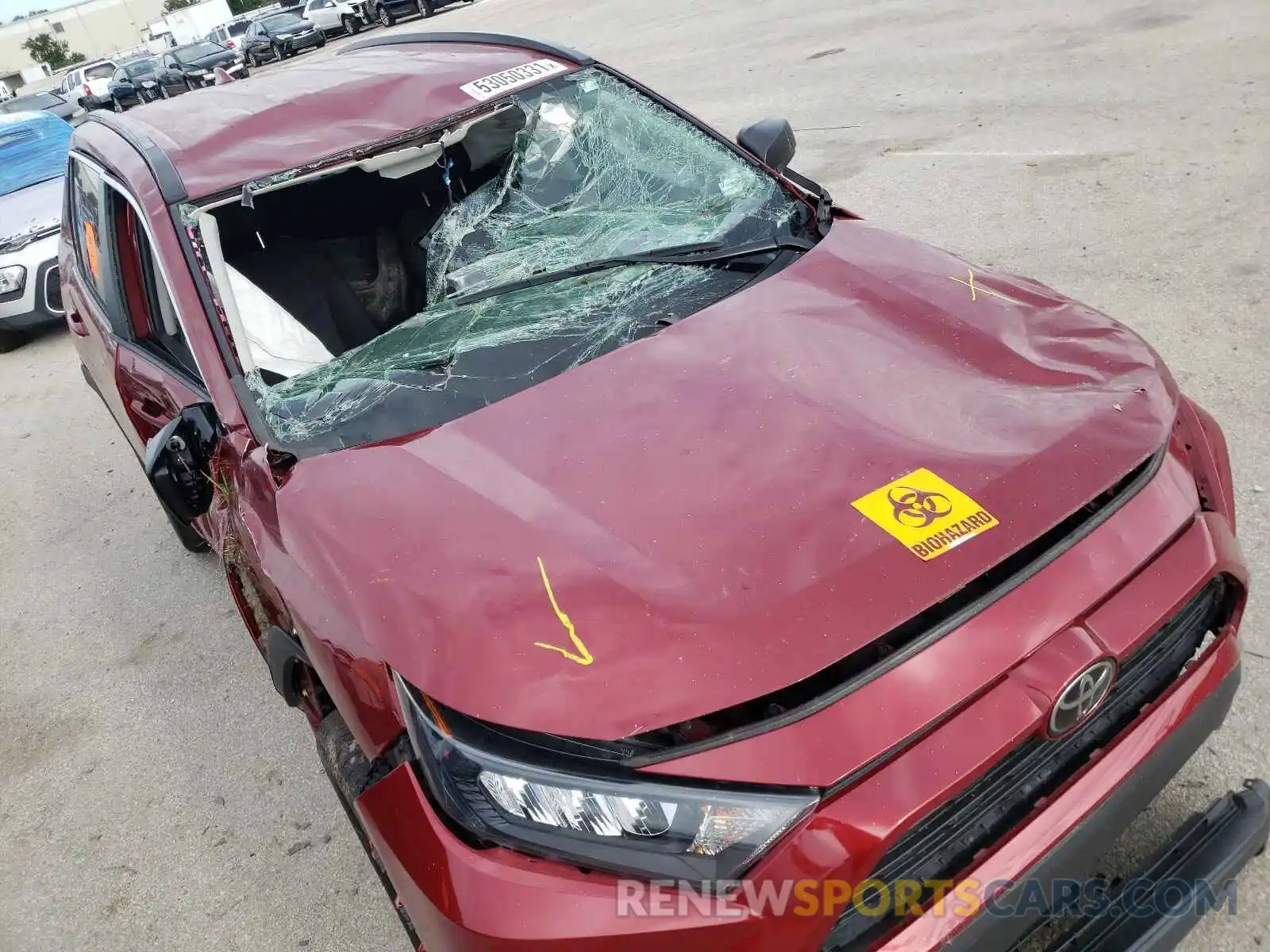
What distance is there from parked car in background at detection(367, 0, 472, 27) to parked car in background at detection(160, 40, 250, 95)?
4.07 m

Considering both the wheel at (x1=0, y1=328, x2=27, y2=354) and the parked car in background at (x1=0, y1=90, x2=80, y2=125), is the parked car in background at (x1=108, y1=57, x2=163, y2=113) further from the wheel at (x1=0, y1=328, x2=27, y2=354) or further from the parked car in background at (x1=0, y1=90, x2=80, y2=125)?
the wheel at (x1=0, y1=328, x2=27, y2=354)

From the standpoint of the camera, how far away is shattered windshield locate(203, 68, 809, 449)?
2.46 metres

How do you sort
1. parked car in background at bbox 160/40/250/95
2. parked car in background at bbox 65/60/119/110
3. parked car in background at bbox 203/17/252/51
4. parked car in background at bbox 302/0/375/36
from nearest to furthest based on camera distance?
parked car in background at bbox 65/60/119/110 < parked car in background at bbox 160/40/250/95 < parked car in background at bbox 302/0/375/36 < parked car in background at bbox 203/17/252/51

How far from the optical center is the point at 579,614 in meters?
1.69

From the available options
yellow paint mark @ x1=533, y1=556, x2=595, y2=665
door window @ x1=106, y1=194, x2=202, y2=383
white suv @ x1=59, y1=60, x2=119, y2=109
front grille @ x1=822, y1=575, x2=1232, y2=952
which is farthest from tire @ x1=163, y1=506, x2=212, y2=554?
white suv @ x1=59, y1=60, x2=119, y2=109

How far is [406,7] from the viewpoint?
27.1 meters

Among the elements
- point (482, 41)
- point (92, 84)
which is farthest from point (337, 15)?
point (482, 41)

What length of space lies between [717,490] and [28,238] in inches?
299

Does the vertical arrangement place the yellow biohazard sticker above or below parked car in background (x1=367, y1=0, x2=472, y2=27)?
above

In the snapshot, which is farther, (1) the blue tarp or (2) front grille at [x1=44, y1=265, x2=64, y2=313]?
(1) the blue tarp

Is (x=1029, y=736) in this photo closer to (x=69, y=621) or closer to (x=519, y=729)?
(x=519, y=729)

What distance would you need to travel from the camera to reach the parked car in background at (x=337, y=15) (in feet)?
92.6

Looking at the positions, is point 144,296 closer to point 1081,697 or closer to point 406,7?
point 1081,697

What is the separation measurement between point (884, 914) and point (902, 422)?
921 mm
